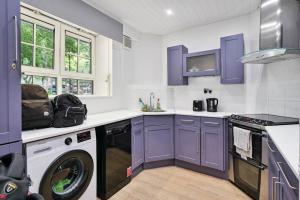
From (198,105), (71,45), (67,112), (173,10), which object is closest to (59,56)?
(71,45)

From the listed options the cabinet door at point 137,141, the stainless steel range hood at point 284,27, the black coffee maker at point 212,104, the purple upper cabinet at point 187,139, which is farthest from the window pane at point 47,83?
the stainless steel range hood at point 284,27

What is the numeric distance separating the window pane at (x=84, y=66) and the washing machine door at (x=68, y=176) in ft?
4.83

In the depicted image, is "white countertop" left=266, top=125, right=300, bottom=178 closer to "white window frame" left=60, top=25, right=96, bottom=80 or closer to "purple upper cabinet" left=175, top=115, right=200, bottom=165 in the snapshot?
"purple upper cabinet" left=175, top=115, right=200, bottom=165

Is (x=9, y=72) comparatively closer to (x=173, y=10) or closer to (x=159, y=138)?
(x=159, y=138)

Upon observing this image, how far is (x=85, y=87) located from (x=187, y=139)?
1823 mm

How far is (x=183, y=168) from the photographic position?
2799 millimetres

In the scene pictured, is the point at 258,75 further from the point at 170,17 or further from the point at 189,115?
the point at 170,17

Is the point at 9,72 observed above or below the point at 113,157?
above

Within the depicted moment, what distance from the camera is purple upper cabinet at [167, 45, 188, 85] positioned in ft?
10.2

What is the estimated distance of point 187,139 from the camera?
2.71 m

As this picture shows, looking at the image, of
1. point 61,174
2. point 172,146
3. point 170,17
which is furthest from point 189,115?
point 61,174

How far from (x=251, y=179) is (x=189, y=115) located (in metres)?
1.11

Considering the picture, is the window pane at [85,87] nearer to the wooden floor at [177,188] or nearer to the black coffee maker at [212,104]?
the wooden floor at [177,188]

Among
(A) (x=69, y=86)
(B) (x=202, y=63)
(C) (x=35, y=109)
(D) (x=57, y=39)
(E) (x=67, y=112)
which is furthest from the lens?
(B) (x=202, y=63)
